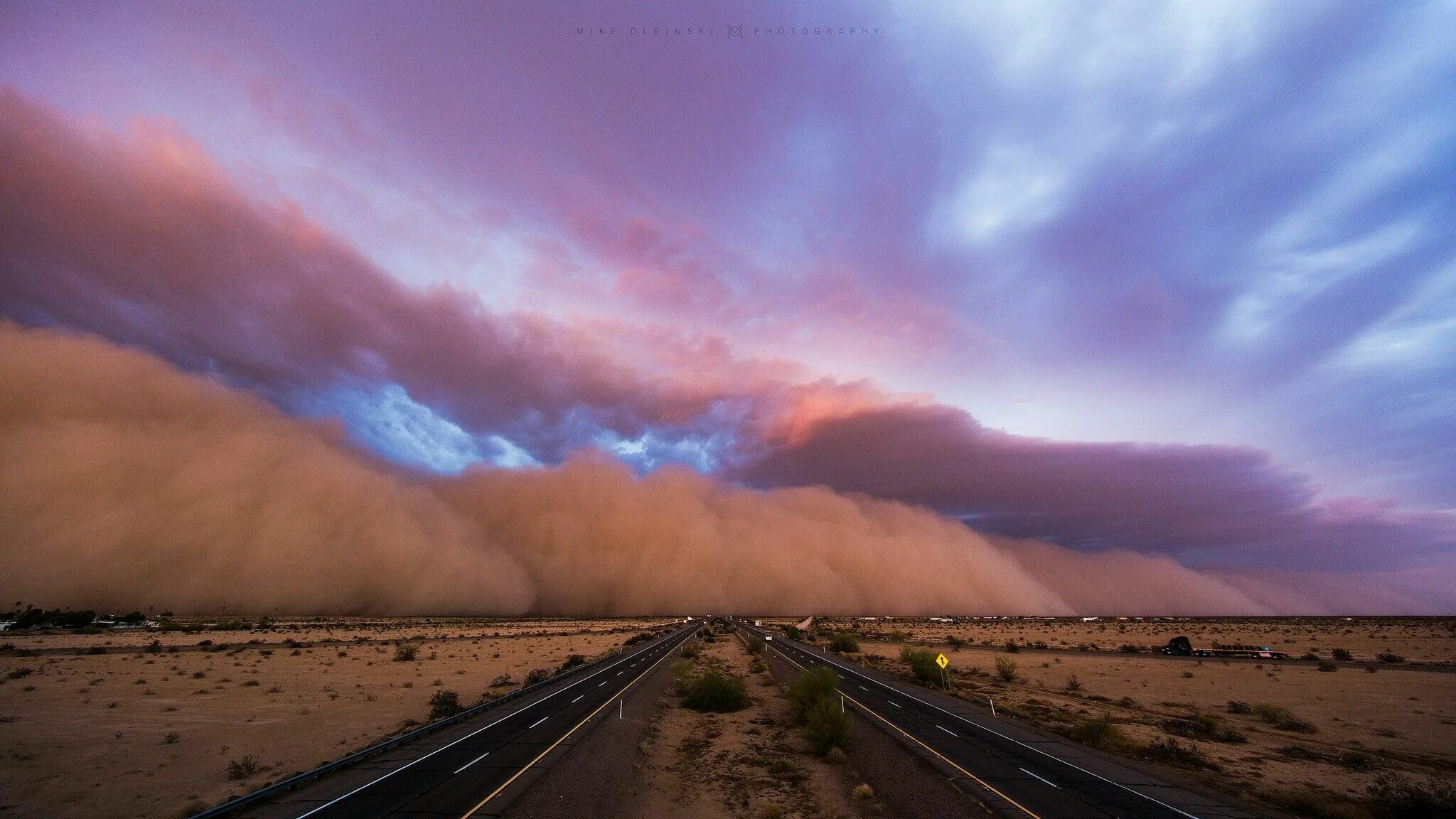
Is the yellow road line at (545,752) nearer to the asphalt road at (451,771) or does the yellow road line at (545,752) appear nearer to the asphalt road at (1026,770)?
the asphalt road at (451,771)

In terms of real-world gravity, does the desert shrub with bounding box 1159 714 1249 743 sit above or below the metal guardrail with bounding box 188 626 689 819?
below

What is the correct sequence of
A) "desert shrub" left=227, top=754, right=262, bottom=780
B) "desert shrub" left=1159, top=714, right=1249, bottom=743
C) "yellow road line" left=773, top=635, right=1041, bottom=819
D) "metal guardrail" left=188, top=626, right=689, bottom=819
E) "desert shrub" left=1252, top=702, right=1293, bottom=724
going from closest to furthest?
"metal guardrail" left=188, top=626, right=689, bottom=819 → "yellow road line" left=773, top=635, right=1041, bottom=819 → "desert shrub" left=227, top=754, right=262, bottom=780 → "desert shrub" left=1159, top=714, right=1249, bottom=743 → "desert shrub" left=1252, top=702, right=1293, bottom=724

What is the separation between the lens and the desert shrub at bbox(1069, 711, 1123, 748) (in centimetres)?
2239

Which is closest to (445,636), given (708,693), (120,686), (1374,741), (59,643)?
(59,643)

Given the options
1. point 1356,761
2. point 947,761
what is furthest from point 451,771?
point 1356,761

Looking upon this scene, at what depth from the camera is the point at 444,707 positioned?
87.2ft

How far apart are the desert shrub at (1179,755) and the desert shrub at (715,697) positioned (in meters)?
18.6

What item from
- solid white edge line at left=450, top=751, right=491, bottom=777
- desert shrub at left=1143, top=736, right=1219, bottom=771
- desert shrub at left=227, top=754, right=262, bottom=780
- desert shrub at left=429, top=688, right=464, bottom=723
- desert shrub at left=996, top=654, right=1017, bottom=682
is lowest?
desert shrub at left=996, top=654, right=1017, bottom=682

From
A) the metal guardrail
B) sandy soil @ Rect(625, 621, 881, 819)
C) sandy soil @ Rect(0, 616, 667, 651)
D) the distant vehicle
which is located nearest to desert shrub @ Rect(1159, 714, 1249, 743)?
sandy soil @ Rect(625, 621, 881, 819)

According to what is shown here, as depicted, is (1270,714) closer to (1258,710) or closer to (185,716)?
(1258,710)

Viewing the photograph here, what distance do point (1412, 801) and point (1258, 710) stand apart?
1777 cm

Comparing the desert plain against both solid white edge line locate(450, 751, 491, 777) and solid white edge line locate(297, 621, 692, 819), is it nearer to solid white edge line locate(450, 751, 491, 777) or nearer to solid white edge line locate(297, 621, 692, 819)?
solid white edge line locate(297, 621, 692, 819)

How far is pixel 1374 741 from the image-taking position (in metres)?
23.4

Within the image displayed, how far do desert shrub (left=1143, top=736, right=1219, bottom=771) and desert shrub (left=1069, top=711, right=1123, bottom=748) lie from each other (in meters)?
1.05
